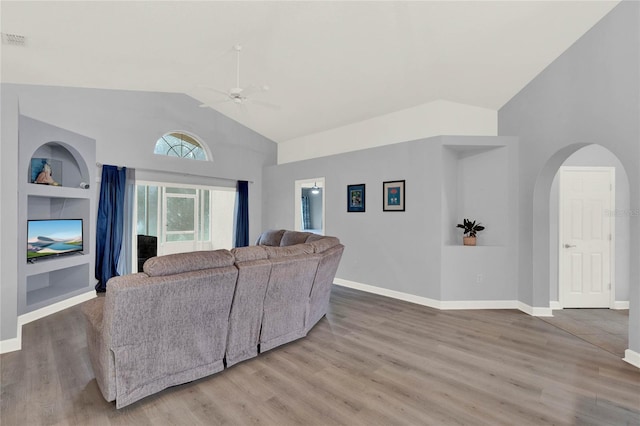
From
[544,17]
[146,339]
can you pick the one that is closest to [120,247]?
[146,339]

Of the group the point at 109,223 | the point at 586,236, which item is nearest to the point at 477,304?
the point at 586,236

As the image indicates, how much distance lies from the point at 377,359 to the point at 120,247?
15.2 ft

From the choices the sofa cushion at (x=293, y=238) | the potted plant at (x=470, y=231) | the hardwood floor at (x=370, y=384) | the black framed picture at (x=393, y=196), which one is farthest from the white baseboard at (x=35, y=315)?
the potted plant at (x=470, y=231)

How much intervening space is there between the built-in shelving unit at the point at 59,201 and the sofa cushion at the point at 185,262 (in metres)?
2.79

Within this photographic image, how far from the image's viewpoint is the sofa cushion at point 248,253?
2.55 meters

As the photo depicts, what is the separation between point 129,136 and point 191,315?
4.39 meters

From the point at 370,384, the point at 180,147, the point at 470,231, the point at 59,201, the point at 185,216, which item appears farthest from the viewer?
the point at 185,216

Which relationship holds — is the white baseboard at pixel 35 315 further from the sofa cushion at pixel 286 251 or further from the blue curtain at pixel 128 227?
the sofa cushion at pixel 286 251

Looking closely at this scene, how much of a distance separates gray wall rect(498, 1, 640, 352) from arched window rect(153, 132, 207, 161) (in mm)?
5518

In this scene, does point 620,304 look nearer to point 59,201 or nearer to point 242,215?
point 242,215

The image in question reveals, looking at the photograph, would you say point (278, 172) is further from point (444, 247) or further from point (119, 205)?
point (444, 247)

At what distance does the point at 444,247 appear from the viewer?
4.28 meters

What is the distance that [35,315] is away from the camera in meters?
3.73

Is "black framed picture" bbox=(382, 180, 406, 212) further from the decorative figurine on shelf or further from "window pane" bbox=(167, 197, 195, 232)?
the decorative figurine on shelf
